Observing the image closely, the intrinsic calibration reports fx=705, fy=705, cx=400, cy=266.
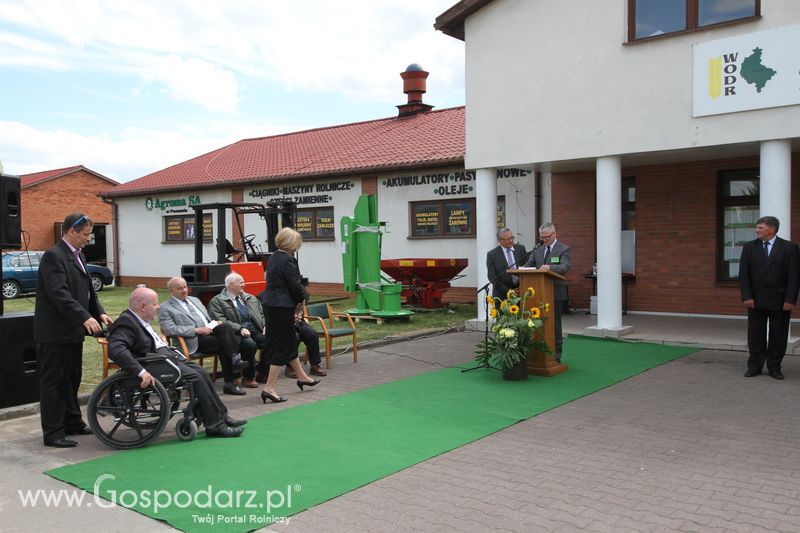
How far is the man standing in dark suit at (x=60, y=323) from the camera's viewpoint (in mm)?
5617

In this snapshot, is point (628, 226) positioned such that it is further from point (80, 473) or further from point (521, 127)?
point (80, 473)

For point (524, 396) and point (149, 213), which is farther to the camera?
point (149, 213)

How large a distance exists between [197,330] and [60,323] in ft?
5.45

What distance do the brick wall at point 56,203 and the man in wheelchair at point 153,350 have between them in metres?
29.5

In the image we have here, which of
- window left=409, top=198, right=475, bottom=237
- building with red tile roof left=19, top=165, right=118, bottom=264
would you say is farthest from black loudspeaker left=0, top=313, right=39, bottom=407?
building with red tile roof left=19, top=165, right=118, bottom=264

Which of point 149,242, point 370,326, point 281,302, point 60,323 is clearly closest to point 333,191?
point 370,326

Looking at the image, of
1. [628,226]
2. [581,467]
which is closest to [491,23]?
[628,226]

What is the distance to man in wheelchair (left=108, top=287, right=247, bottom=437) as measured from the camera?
5.63 metres

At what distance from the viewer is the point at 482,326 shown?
1241cm

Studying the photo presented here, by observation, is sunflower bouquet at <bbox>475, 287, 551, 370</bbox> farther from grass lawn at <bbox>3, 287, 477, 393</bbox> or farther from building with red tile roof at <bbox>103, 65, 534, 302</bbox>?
building with red tile roof at <bbox>103, 65, 534, 302</bbox>

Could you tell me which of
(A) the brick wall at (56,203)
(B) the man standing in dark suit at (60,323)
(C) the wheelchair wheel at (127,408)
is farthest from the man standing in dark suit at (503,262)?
(A) the brick wall at (56,203)

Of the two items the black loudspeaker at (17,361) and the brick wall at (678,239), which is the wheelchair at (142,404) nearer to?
the black loudspeaker at (17,361)

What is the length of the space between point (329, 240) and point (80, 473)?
14856 millimetres

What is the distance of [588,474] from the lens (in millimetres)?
4871
